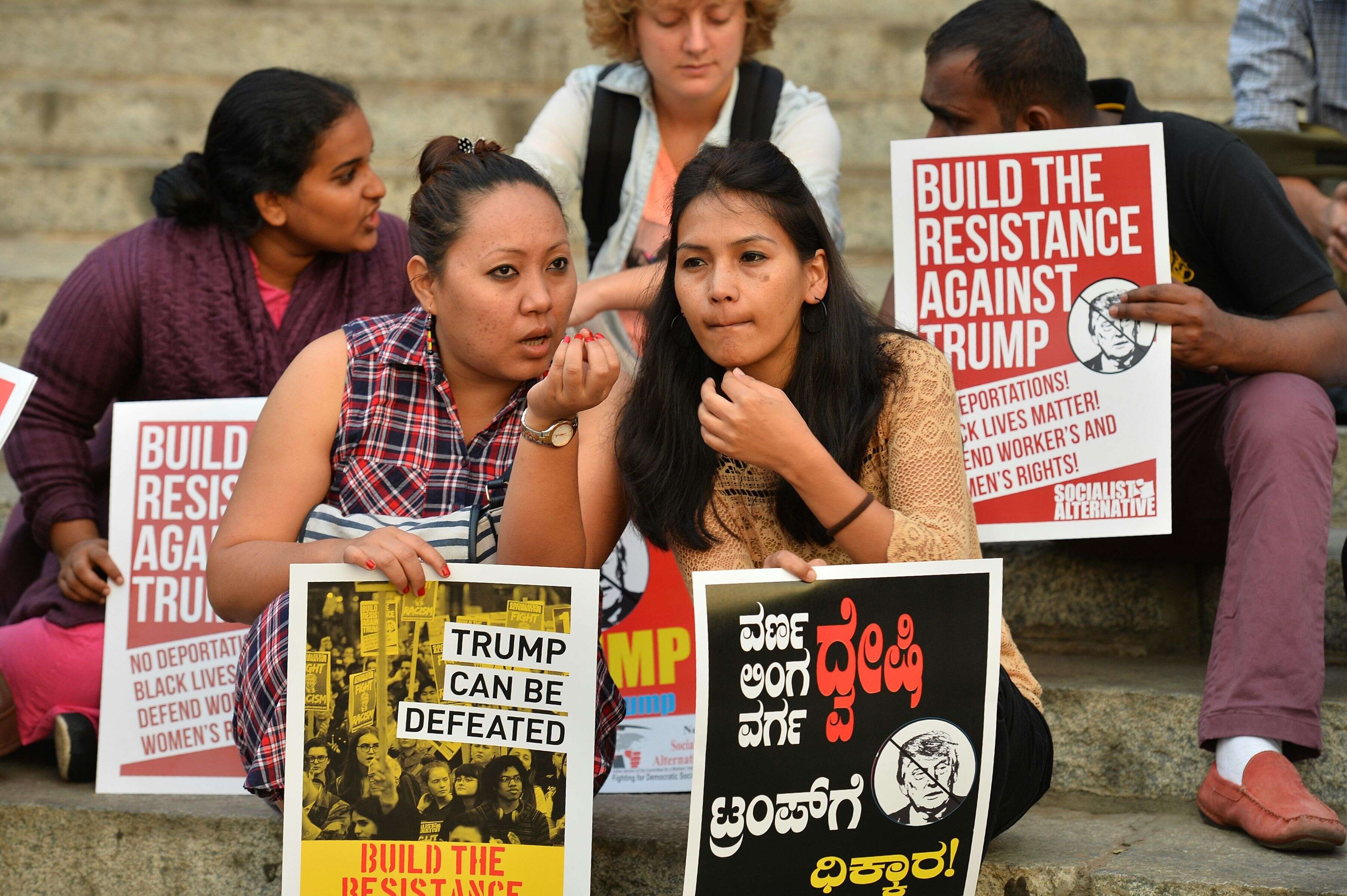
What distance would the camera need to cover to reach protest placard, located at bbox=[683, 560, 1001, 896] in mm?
1902

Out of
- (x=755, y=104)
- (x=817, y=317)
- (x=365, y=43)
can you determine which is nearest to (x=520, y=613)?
(x=817, y=317)

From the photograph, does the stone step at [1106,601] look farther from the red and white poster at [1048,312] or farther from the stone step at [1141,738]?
the red and white poster at [1048,312]

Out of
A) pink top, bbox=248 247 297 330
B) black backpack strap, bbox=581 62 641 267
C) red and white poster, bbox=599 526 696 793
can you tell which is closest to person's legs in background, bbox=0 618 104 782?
pink top, bbox=248 247 297 330

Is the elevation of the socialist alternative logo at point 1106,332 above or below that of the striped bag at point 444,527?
above

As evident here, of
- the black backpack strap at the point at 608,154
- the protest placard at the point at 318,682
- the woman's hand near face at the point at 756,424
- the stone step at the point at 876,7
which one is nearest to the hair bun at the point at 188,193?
the black backpack strap at the point at 608,154

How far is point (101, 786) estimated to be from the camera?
2.68 m

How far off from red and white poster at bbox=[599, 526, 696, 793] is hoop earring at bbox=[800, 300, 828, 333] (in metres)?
0.66

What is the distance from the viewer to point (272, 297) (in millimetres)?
3156

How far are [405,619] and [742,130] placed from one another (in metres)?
1.73

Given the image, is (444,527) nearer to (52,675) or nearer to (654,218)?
(52,675)

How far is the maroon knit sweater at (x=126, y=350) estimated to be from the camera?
2.94m

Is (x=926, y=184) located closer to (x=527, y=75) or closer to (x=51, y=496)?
(x=51, y=496)

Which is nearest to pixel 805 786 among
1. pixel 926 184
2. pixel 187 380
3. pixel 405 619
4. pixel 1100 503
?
pixel 405 619

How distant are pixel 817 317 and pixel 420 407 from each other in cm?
66
